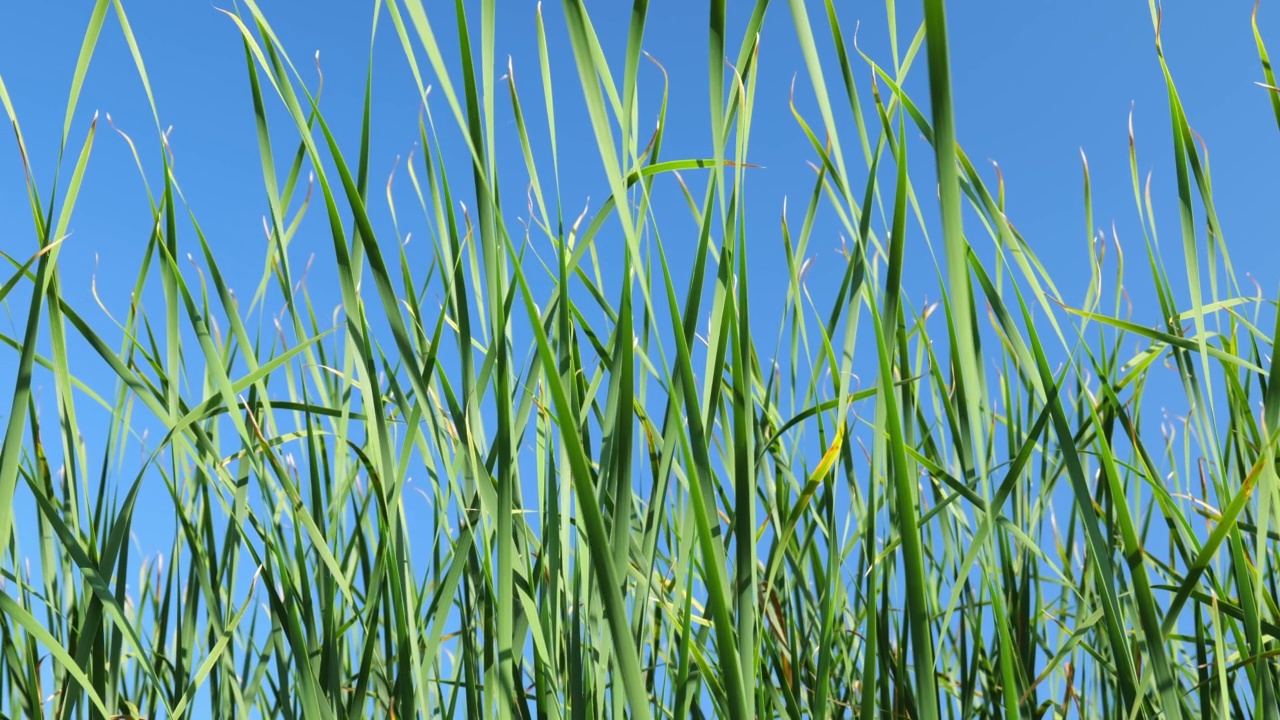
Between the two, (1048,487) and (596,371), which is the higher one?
(596,371)

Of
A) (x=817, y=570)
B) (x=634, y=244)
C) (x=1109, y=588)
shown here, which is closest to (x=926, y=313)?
(x=817, y=570)

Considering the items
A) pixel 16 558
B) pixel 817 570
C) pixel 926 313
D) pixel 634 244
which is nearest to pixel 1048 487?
pixel 817 570

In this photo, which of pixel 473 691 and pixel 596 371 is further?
pixel 596 371

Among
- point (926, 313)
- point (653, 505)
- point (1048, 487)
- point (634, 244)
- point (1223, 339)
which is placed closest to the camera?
point (634, 244)

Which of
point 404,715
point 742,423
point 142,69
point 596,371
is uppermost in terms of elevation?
point 142,69

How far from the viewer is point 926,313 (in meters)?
1.12

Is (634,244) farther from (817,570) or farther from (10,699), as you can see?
(10,699)

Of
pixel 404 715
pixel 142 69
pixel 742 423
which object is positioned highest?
pixel 142 69

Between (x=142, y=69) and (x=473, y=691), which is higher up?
(x=142, y=69)

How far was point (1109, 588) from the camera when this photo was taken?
0.47 m

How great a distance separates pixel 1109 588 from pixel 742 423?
214 millimetres

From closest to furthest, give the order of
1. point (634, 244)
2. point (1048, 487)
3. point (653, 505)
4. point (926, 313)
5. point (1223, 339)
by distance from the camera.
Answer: point (634, 244)
point (653, 505)
point (1048, 487)
point (1223, 339)
point (926, 313)

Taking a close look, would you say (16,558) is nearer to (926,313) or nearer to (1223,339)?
(926,313)

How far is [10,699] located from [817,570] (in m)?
0.75
